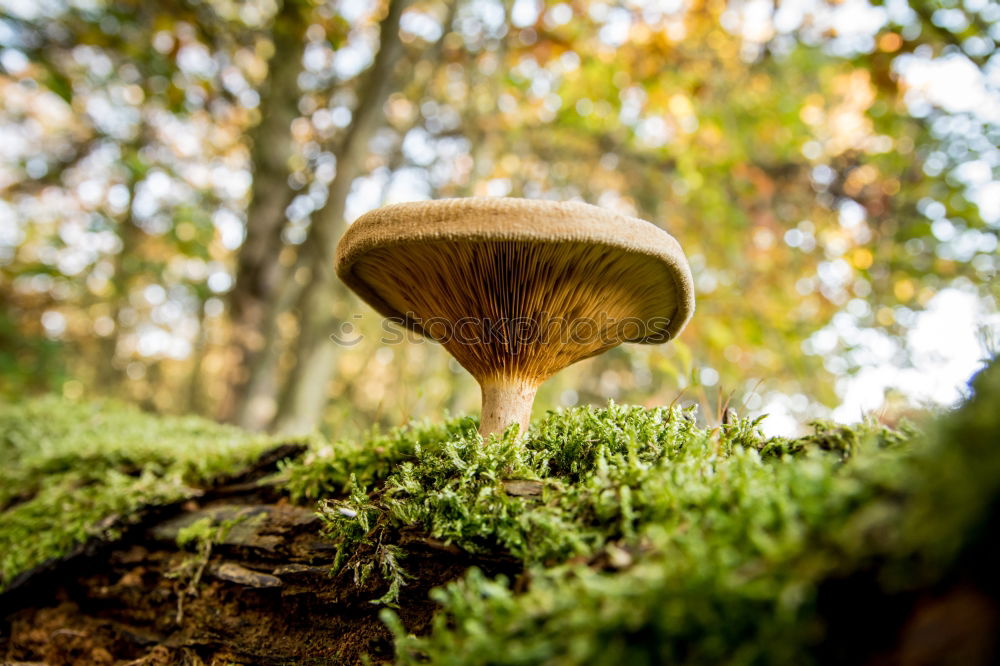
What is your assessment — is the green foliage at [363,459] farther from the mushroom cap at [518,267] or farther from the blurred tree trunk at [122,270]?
the blurred tree trunk at [122,270]

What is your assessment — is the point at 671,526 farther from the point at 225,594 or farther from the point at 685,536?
the point at 225,594

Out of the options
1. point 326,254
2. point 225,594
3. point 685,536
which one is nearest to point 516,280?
point 685,536

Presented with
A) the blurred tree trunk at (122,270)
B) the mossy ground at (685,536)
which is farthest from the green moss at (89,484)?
the blurred tree trunk at (122,270)

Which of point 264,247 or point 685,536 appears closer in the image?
point 685,536

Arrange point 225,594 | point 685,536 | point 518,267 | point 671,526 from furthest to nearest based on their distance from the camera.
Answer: point 225,594 → point 518,267 → point 671,526 → point 685,536

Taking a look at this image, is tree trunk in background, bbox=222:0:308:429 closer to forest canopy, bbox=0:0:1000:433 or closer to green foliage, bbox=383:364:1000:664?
forest canopy, bbox=0:0:1000:433

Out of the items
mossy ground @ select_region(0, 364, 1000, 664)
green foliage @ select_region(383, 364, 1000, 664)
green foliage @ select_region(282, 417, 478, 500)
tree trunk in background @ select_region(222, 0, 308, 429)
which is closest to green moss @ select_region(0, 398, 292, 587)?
green foliage @ select_region(282, 417, 478, 500)
